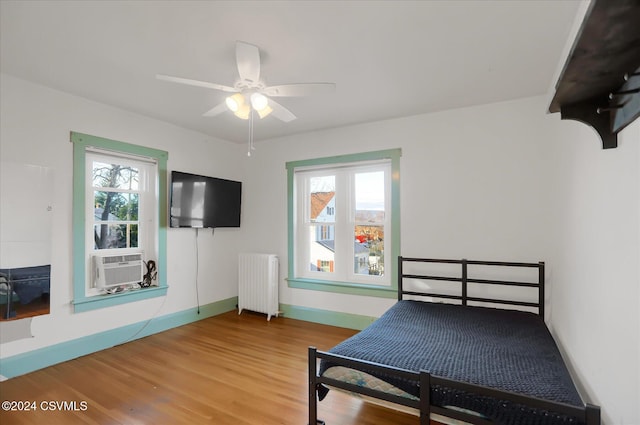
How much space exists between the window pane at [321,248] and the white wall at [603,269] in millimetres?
2494

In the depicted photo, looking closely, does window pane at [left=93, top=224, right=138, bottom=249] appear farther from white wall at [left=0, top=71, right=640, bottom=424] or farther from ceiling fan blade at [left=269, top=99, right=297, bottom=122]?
ceiling fan blade at [left=269, top=99, right=297, bottom=122]

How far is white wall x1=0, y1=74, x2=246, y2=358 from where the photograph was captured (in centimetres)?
266

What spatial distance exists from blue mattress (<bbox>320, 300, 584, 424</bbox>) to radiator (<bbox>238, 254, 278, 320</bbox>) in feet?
6.56

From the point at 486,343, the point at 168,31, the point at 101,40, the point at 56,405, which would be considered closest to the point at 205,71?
the point at 168,31

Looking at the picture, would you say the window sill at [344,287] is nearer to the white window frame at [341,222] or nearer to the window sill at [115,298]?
the white window frame at [341,222]

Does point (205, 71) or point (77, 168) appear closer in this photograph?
point (205, 71)

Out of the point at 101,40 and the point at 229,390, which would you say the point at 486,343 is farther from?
the point at 101,40

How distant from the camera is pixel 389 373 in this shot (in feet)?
5.11

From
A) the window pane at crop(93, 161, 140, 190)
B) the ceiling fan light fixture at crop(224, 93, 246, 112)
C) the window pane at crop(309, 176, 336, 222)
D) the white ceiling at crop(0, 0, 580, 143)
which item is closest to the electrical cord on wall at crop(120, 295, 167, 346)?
the window pane at crop(93, 161, 140, 190)

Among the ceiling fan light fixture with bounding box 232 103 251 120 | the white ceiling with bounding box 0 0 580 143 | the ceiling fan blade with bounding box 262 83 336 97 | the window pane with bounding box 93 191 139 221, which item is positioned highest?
the white ceiling with bounding box 0 0 580 143

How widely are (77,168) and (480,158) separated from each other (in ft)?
13.1

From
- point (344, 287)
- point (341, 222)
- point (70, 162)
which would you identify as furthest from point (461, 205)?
point (70, 162)

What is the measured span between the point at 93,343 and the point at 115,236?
3.59 ft

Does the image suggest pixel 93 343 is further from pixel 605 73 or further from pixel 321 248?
pixel 605 73
